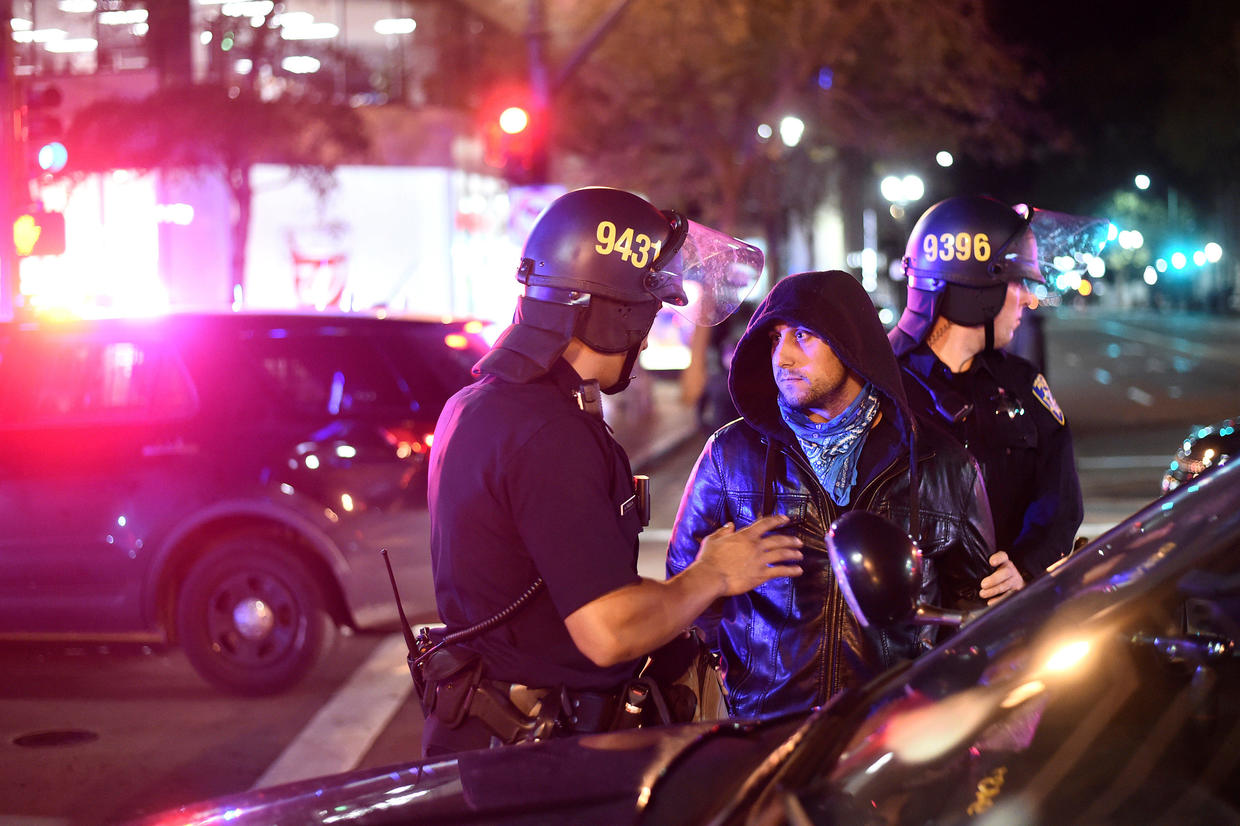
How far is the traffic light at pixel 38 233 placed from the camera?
13734 mm

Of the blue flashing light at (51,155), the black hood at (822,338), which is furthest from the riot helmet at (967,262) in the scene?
the blue flashing light at (51,155)

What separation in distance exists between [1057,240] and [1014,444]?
2.90 ft

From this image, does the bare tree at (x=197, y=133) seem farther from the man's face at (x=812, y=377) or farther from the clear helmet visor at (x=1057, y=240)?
the man's face at (x=812, y=377)

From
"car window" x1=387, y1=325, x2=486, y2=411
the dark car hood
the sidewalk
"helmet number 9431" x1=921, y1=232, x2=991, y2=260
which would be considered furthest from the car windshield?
the sidewalk

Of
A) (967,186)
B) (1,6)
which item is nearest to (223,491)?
(1,6)

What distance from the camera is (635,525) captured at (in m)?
3.09

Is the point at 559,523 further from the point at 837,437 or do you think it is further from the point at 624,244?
the point at 837,437

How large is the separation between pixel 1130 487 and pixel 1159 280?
282ft

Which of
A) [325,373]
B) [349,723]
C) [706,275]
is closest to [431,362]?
[325,373]

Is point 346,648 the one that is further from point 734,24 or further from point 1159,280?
point 1159,280

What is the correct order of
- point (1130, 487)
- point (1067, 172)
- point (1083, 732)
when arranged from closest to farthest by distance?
point (1083, 732) < point (1130, 487) < point (1067, 172)

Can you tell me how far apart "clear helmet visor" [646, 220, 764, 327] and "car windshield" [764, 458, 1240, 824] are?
1.22 m

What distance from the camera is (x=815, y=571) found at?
11.3 ft

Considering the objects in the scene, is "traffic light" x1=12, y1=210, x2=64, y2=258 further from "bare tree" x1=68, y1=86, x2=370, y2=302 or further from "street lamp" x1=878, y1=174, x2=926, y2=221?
"street lamp" x1=878, y1=174, x2=926, y2=221
